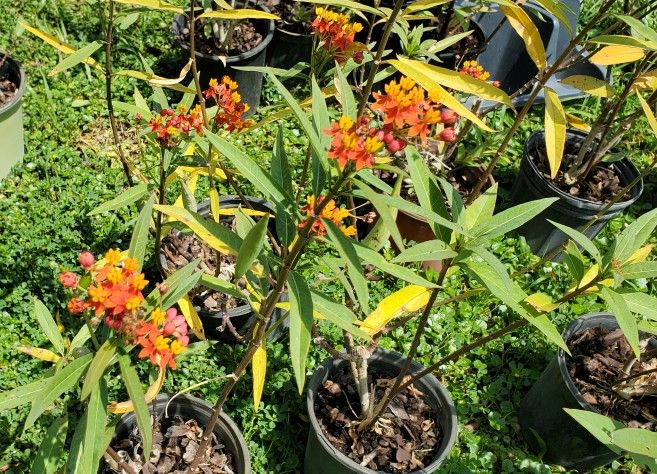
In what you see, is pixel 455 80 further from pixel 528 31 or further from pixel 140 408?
pixel 140 408

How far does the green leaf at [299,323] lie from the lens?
1.37 meters

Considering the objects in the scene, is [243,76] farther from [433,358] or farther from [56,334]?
[56,334]

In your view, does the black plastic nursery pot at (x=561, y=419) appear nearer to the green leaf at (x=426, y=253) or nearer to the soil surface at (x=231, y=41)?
the green leaf at (x=426, y=253)

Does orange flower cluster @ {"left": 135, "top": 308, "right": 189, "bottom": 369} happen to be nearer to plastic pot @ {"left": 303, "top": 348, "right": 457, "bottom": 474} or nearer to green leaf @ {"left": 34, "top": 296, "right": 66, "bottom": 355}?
green leaf @ {"left": 34, "top": 296, "right": 66, "bottom": 355}

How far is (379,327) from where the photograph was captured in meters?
2.09

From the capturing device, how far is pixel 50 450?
161cm

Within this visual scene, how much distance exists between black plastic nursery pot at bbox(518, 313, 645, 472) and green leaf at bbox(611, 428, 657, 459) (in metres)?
0.54

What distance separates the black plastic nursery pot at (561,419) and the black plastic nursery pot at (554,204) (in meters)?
0.60

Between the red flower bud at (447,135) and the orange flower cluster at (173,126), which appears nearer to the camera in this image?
the red flower bud at (447,135)

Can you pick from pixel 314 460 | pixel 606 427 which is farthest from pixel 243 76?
pixel 606 427

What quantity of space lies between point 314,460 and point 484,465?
690 millimetres

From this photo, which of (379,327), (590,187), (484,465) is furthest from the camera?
(590,187)

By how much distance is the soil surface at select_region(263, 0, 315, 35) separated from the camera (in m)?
3.71

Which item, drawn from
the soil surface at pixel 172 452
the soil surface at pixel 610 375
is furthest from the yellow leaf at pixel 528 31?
the soil surface at pixel 172 452
